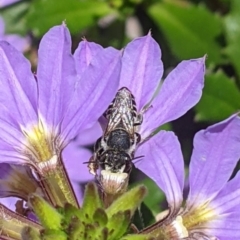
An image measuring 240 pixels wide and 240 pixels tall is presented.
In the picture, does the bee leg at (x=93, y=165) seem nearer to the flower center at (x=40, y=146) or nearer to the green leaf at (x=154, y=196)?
the flower center at (x=40, y=146)

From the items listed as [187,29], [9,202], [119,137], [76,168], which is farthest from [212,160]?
[187,29]

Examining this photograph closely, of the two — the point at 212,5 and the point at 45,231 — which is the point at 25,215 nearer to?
the point at 45,231

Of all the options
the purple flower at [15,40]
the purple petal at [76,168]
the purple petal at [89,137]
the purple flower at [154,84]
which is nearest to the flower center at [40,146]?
the purple flower at [154,84]

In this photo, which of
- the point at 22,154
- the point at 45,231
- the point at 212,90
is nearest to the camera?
the point at 45,231

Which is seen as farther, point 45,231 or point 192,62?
point 192,62

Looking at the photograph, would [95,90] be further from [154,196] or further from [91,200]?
[154,196]

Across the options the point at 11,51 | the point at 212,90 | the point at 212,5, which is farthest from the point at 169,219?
the point at 212,5
